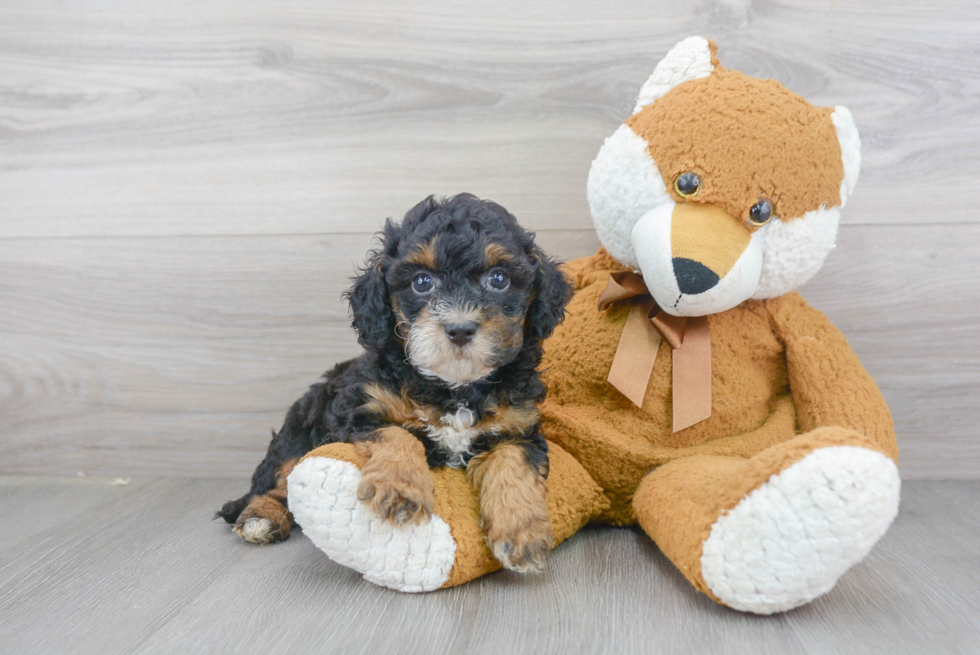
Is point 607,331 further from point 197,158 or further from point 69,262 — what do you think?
point 69,262

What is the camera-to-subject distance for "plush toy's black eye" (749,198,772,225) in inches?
64.8

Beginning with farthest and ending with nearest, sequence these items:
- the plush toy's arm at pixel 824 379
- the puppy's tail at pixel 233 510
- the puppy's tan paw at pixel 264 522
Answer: the puppy's tail at pixel 233 510 < the puppy's tan paw at pixel 264 522 < the plush toy's arm at pixel 824 379

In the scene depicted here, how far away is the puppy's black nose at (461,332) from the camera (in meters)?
1.48

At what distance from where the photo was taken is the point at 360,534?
1493 mm

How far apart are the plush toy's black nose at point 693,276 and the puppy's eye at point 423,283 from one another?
57cm

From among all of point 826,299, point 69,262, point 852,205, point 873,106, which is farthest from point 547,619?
point 69,262

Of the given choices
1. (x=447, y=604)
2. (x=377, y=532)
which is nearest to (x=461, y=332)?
(x=377, y=532)

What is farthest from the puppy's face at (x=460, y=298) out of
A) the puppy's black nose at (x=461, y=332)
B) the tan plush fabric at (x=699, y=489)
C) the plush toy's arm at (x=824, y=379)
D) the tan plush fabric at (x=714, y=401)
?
the plush toy's arm at (x=824, y=379)

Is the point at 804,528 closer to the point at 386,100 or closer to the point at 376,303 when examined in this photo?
the point at 376,303

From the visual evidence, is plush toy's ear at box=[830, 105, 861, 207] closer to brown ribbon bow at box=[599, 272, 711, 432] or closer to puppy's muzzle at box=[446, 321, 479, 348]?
brown ribbon bow at box=[599, 272, 711, 432]

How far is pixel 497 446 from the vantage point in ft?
5.73

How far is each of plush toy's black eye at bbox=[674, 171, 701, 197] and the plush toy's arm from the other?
1.46ft

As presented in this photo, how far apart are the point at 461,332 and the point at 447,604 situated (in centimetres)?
59

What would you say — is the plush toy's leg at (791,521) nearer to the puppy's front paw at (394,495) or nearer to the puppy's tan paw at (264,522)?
the puppy's front paw at (394,495)
